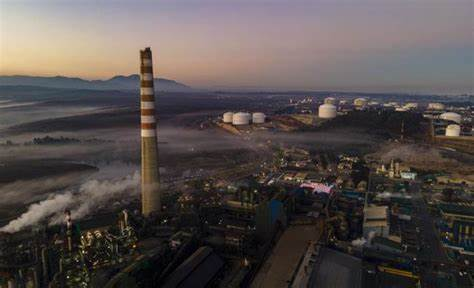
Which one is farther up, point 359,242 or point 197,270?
point 197,270

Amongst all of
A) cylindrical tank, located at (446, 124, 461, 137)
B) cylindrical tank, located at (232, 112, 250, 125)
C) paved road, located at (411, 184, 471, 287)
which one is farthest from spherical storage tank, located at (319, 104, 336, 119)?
paved road, located at (411, 184, 471, 287)

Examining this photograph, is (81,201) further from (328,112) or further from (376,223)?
(328,112)

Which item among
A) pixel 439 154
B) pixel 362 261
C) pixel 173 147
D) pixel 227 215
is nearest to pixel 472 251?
pixel 362 261

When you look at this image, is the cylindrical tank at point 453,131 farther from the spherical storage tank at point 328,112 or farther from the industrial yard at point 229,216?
the spherical storage tank at point 328,112

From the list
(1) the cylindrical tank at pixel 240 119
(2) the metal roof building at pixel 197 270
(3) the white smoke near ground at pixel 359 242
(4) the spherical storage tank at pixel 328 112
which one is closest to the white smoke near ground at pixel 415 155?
(3) the white smoke near ground at pixel 359 242

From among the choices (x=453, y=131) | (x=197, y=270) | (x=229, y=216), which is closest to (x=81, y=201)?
(x=229, y=216)

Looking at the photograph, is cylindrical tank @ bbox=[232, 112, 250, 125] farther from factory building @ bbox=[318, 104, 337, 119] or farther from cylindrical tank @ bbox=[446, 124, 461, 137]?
cylindrical tank @ bbox=[446, 124, 461, 137]

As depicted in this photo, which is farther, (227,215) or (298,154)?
(298,154)

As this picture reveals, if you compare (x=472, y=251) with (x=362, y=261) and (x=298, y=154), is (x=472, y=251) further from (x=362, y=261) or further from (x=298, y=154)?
(x=298, y=154)
